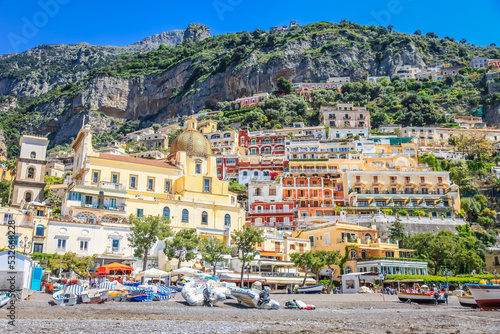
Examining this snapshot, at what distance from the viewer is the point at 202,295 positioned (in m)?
26.3

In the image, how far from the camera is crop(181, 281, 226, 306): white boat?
25.9m

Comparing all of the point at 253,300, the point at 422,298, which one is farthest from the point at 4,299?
the point at 422,298

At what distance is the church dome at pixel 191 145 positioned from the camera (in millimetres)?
55531

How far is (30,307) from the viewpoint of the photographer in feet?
71.3

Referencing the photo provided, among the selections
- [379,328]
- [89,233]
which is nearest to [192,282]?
[379,328]

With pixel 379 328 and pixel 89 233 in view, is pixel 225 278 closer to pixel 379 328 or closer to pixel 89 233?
pixel 89 233

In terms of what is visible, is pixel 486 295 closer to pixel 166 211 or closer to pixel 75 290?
pixel 75 290

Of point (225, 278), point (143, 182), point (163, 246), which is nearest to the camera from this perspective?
point (225, 278)

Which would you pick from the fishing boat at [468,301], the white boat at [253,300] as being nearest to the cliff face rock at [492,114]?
the fishing boat at [468,301]

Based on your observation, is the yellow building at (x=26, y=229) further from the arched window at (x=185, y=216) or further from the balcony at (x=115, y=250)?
the arched window at (x=185, y=216)

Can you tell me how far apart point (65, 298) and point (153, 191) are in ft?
91.0

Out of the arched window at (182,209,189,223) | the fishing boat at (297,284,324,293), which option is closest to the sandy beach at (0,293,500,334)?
the fishing boat at (297,284,324,293)

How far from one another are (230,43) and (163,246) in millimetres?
139922

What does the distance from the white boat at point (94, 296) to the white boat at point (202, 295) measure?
4.25 metres
